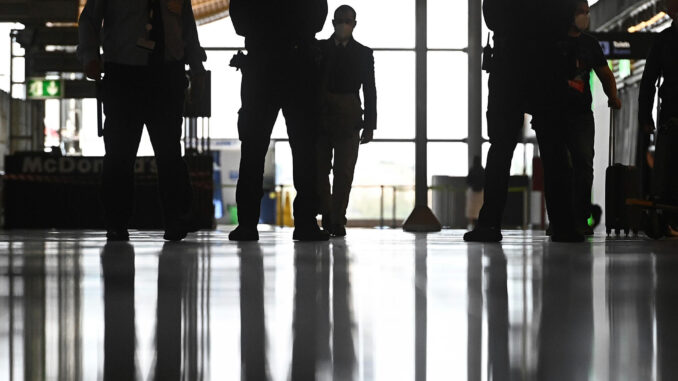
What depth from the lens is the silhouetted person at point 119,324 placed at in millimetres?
1062

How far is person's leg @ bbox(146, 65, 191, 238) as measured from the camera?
16.2ft

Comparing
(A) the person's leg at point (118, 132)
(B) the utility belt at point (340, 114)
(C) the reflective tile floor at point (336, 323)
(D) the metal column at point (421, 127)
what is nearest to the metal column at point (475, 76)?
(D) the metal column at point (421, 127)

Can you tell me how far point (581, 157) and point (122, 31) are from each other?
278 cm

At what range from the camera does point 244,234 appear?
4832mm

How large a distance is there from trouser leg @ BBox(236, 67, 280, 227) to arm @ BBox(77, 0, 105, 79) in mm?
669

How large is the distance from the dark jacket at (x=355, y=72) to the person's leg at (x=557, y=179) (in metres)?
1.79

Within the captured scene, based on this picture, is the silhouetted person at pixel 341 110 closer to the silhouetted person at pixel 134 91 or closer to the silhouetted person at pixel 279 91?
the silhouetted person at pixel 279 91

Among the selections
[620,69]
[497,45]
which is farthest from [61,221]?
[620,69]

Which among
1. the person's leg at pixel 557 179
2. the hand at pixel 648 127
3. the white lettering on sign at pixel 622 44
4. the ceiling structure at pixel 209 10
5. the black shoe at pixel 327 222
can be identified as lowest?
the black shoe at pixel 327 222

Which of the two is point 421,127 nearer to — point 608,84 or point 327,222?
point 327,222

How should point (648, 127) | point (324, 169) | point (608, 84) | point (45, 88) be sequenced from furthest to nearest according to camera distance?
point (45, 88) < point (324, 169) < point (608, 84) < point (648, 127)

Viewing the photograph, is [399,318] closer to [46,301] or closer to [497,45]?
[46,301]

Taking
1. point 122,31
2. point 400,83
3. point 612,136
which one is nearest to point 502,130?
point 122,31

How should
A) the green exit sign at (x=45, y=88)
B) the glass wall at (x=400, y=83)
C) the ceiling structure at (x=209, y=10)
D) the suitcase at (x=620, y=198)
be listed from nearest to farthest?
1. the suitcase at (x=620, y=198)
2. the green exit sign at (x=45, y=88)
3. the glass wall at (x=400, y=83)
4. the ceiling structure at (x=209, y=10)
